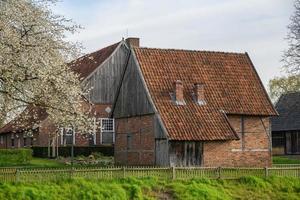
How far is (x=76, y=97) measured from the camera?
29.4 m

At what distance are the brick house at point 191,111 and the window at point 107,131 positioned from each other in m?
10.1

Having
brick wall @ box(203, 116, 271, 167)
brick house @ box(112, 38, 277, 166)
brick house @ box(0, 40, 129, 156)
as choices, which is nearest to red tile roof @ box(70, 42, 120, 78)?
brick house @ box(0, 40, 129, 156)

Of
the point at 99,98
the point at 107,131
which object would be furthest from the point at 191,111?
the point at 99,98

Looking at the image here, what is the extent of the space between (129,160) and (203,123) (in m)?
6.91

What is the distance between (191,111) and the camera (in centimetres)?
3772

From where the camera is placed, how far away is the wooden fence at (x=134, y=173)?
2769 centimetres

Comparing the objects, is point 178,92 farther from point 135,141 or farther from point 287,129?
point 287,129

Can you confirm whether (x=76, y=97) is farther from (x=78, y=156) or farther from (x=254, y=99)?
(x=78, y=156)

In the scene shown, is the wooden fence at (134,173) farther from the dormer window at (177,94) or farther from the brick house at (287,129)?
the brick house at (287,129)

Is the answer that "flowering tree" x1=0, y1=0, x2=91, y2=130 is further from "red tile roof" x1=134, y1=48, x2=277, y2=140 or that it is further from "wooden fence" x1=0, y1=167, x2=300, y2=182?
"red tile roof" x1=134, y1=48, x2=277, y2=140

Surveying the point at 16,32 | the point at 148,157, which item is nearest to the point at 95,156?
the point at 148,157

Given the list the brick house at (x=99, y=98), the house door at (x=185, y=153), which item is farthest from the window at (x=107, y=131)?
the house door at (x=185, y=153)

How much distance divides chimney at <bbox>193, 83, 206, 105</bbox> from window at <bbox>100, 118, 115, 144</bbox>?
16.5 m

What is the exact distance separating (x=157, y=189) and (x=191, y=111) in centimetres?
953
